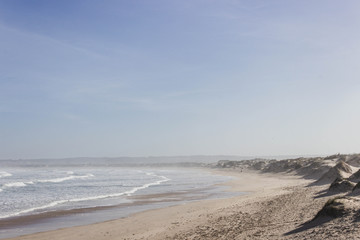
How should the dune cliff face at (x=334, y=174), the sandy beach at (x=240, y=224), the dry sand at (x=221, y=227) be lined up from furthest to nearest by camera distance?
the dune cliff face at (x=334, y=174) < the sandy beach at (x=240, y=224) < the dry sand at (x=221, y=227)

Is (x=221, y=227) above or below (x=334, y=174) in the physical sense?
below

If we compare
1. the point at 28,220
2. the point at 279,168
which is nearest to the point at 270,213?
the point at 28,220

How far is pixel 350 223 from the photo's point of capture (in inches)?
374

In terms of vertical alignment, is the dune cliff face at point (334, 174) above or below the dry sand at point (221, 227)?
above

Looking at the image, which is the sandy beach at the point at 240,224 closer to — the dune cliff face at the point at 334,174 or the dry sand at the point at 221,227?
the dry sand at the point at 221,227

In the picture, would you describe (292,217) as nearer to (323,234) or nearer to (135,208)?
(323,234)

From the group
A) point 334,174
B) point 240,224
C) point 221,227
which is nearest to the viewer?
point 221,227

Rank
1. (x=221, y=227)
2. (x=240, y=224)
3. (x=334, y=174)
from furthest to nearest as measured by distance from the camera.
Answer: (x=334, y=174), (x=240, y=224), (x=221, y=227)

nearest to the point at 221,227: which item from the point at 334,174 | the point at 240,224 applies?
the point at 240,224

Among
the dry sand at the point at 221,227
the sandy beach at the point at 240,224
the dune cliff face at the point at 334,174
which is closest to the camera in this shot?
the dry sand at the point at 221,227

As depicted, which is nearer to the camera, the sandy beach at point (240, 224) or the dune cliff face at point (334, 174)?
the sandy beach at point (240, 224)

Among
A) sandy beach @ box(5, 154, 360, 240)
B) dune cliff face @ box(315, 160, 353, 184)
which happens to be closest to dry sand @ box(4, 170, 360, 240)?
sandy beach @ box(5, 154, 360, 240)

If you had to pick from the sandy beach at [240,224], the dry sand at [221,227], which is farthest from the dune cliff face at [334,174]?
the dry sand at [221,227]

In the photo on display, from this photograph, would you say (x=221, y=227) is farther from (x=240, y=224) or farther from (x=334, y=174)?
(x=334, y=174)
